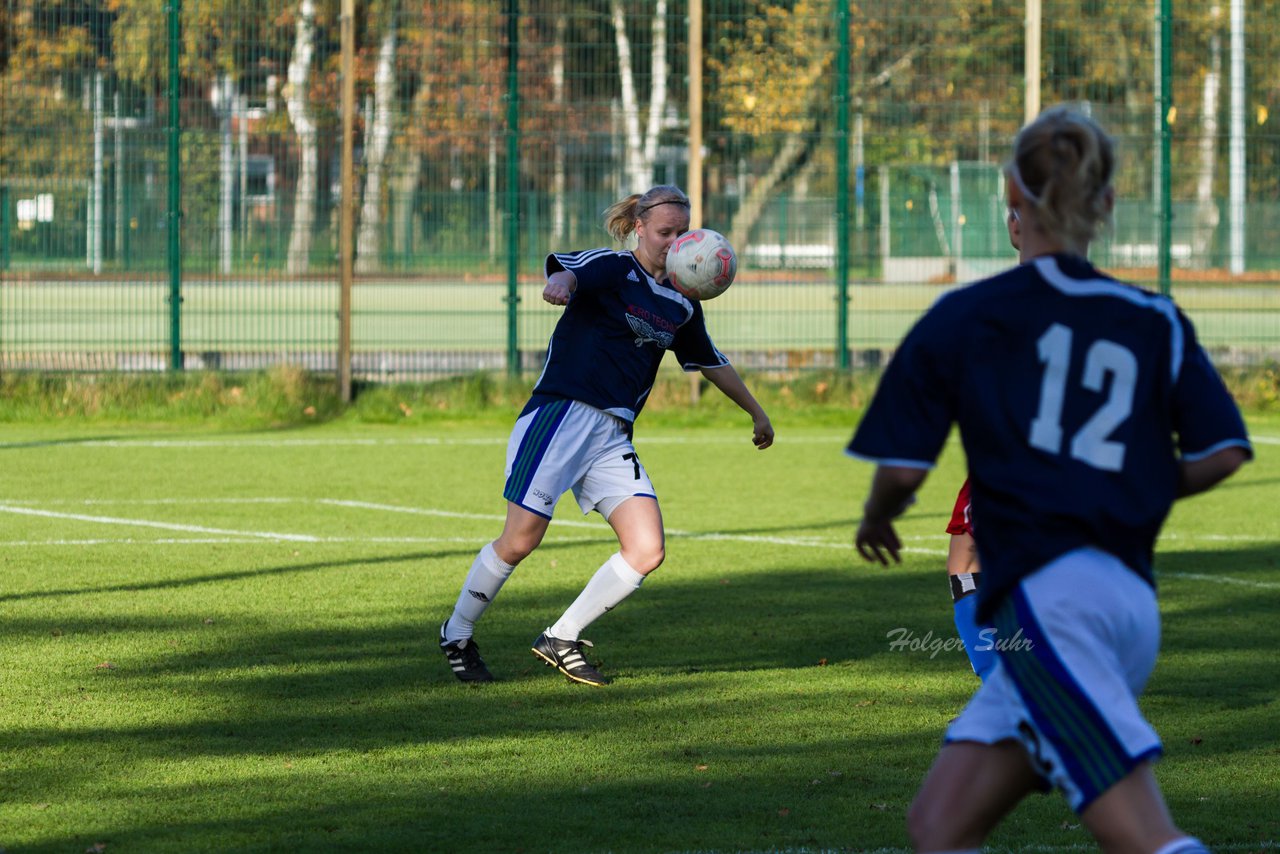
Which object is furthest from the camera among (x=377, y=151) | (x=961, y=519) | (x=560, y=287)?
(x=377, y=151)

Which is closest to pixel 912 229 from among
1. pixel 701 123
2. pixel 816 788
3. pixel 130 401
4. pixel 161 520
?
pixel 701 123

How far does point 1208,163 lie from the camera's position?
1872cm

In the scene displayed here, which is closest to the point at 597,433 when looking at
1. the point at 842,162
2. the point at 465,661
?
the point at 465,661

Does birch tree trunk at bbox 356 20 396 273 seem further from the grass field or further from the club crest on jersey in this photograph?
the club crest on jersey

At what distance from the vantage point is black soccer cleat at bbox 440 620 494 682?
667 centimetres

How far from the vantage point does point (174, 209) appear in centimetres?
1712

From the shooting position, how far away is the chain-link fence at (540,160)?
17.0 metres

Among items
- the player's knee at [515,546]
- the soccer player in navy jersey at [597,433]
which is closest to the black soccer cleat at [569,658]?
the soccer player in navy jersey at [597,433]

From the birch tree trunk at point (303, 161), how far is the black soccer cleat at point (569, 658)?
1105 cm

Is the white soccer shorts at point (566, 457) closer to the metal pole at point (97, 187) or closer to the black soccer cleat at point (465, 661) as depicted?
the black soccer cleat at point (465, 661)

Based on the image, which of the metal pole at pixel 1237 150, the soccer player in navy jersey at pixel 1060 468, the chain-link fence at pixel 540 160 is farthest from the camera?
the metal pole at pixel 1237 150

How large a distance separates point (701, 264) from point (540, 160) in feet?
37.7

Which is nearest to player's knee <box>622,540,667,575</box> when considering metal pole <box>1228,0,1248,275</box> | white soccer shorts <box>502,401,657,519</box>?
white soccer shorts <box>502,401,657,519</box>

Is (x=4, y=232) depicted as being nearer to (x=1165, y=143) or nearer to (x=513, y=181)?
(x=513, y=181)
